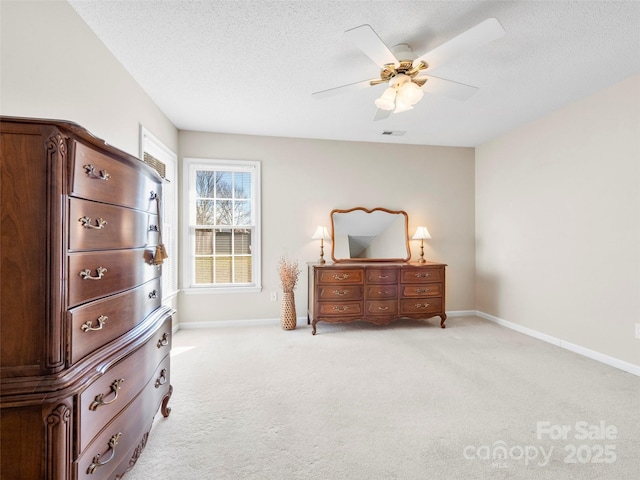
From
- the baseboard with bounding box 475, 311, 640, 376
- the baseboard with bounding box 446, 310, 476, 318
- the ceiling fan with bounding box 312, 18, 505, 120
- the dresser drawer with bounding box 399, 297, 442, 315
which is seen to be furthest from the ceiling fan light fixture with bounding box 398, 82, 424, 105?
the baseboard with bounding box 446, 310, 476, 318

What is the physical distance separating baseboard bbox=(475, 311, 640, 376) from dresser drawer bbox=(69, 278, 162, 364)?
382 cm

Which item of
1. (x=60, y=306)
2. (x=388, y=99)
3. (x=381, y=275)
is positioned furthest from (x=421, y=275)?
(x=60, y=306)

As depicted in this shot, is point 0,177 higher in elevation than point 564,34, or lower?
lower

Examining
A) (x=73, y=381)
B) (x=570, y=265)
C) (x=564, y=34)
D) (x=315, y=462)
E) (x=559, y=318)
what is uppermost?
(x=564, y=34)

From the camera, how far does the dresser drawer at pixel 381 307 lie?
3.68 metres

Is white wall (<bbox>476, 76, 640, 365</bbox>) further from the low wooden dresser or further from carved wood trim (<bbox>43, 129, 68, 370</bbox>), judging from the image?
carved wood trim (<bbox>43, 129, 68, 370</bbox>)

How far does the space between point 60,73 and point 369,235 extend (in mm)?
3470

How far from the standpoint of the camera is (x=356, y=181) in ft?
13.8

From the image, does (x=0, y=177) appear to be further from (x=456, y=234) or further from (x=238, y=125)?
(x=456, y=234)

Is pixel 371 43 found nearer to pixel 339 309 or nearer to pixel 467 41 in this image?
pixel 467 41

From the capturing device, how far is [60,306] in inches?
37.6

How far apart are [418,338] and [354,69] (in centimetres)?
288

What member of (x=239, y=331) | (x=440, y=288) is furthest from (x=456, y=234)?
(x=239, y=331)

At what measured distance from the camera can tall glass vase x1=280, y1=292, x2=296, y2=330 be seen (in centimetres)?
377
